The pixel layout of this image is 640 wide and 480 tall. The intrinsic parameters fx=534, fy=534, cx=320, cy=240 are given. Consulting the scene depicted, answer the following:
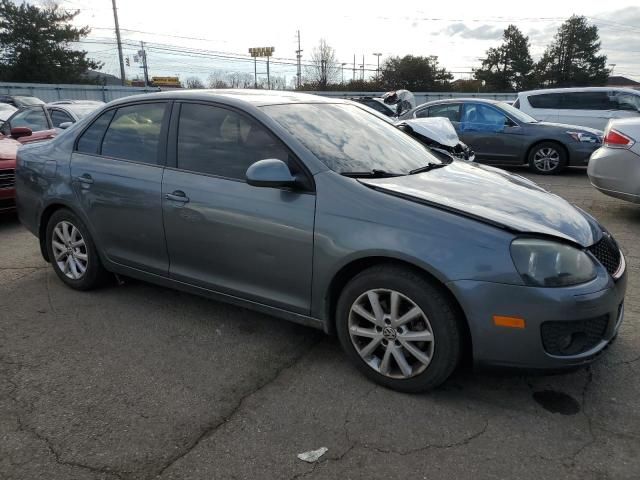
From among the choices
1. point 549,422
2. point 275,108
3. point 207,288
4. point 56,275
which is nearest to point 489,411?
point 549,422

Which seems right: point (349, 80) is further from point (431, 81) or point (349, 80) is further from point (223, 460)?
point (223, 460)

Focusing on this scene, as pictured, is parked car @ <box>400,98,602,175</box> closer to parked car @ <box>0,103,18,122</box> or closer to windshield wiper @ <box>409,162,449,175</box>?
windshield wiper @ <box>409,162,449,175</box>

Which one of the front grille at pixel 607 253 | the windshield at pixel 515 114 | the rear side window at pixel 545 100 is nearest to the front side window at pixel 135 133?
the front grille at pixel 607 253

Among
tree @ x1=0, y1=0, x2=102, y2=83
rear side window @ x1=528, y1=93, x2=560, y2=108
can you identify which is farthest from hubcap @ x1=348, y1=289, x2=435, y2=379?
tree @ x1=0, y1=0, x2=102, y2=83

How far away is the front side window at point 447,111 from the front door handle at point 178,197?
341 inches

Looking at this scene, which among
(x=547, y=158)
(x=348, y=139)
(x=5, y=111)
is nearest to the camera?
(x=348, y=139)

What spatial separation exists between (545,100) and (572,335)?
438 inches

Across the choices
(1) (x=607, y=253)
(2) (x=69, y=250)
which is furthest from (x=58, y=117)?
(1) (x=607, y=253)

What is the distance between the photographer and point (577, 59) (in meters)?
67.4

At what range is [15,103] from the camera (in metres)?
19.5

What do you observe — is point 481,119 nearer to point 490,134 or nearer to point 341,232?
point 490,134

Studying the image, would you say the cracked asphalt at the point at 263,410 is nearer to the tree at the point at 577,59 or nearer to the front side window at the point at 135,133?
the front side window at the point at 135,133

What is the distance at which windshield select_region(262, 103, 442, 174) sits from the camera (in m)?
3.22

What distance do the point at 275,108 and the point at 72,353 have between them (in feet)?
6.58
